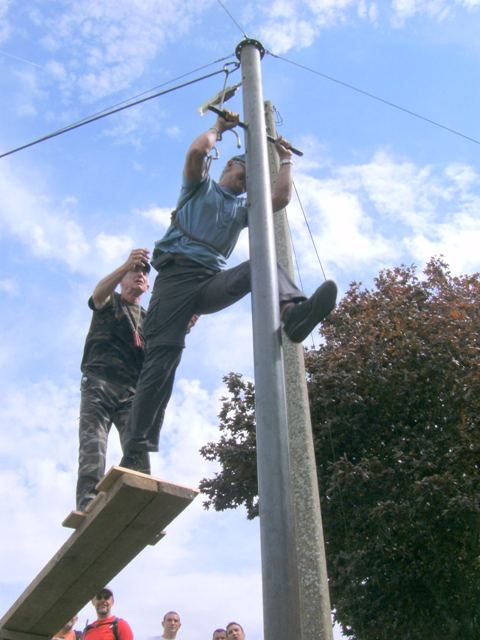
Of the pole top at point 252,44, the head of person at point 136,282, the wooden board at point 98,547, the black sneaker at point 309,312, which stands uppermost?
the pole top at point 252,44

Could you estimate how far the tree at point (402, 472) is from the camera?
12852 millimetres

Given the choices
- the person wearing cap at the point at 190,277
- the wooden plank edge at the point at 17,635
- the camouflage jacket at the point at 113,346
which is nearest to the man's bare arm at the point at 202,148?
the person wearing cap at the point at 190,277

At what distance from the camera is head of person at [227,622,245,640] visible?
26.4 feet

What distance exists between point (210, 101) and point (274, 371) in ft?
7.78

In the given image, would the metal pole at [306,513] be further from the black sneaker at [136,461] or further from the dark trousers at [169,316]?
the black sneaker at [136,461]

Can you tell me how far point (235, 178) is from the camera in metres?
4.84

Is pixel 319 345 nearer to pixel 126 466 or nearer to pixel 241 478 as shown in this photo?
pixel 241 478

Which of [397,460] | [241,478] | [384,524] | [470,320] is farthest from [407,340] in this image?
[241,478]

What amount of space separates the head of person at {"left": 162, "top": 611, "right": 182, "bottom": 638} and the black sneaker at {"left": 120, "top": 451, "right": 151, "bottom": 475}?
4.14 meters

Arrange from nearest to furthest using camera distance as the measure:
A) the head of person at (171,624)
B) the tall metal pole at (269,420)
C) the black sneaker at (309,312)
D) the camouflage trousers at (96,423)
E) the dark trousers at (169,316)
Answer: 1. the tall metal pole at (269,420)
2. the black sneaker at (309,312)
3. the dark trousers at (169,316)
4. the camouflage trousers at (96,423)
5. the head of person at (171,624)

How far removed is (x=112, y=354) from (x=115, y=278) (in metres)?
0.54

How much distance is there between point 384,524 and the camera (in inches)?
503

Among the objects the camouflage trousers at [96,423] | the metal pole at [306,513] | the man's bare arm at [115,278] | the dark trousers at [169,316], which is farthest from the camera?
the metal pole at [306,513]

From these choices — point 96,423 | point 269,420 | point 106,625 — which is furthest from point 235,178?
point 106,625
